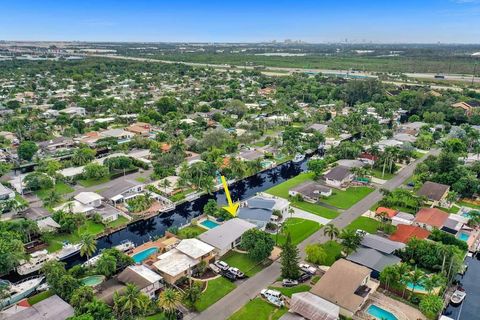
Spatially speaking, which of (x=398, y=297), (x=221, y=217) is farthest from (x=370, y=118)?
(x=398, y=297)

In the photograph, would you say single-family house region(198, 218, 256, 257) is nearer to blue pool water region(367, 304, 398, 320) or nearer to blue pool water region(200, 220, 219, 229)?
blue pool water region(200, 220, 219, 229)

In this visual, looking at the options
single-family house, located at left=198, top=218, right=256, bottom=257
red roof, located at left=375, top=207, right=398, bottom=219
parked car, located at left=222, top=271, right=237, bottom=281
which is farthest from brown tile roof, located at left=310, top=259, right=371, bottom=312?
red roof, located at left=375, top=207, right=398, bottom=219

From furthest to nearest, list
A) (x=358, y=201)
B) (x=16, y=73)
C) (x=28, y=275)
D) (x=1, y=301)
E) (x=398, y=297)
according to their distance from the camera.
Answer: (x=16, y=73) → (x=358, y=201) → (x=28, y=275) → (x=398, y=297) → (x=1, y=301)

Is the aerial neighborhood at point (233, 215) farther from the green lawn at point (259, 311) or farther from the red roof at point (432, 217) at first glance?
the red roof at point (432, 217)

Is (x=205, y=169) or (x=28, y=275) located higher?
(x=205, y=169)

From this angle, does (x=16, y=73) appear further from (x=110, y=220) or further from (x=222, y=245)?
(x=222, y=245)

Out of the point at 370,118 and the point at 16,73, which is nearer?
the point at 370,118
